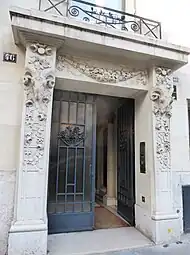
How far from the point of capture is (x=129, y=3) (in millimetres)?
4195

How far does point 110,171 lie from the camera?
5.84m

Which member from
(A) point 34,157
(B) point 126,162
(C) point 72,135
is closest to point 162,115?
(B) point 126,162

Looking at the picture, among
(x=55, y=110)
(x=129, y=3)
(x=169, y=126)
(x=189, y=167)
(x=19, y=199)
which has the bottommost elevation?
(x=19, y=199)

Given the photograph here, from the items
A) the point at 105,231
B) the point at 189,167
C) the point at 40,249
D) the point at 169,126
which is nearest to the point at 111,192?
the point at 105,231

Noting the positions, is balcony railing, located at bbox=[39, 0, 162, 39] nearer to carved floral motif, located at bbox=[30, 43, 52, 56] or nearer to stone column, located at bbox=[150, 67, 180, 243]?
carved floral motif, located at bbox=[30, 43, 52, 56]

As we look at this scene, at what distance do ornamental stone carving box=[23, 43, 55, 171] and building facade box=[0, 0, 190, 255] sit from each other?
0.01 metres

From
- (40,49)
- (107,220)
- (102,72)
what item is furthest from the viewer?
(107,220)

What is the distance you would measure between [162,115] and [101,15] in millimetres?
2012

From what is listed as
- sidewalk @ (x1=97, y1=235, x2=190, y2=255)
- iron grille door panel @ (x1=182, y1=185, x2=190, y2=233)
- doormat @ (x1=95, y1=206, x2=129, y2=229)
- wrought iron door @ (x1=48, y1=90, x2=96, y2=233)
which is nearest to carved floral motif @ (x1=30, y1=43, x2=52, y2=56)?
wrought iron door @ (x1=48, y1=90, x2=96, y2=233)

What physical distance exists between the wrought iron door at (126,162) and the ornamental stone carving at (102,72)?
0.79 m

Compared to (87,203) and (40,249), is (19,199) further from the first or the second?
(87,203)

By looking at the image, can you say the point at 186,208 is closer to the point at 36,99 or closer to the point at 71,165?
the point at 71,165

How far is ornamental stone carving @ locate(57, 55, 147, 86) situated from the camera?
11.1 ft

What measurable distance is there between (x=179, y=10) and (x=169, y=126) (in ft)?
8.40
